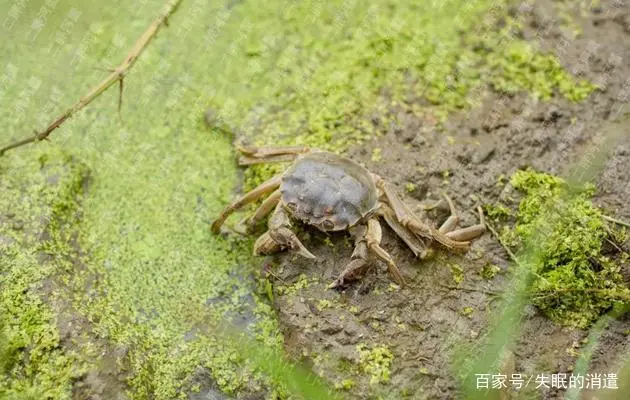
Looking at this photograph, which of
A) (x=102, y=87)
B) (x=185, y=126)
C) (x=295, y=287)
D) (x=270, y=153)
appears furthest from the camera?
(x=185, y=126)

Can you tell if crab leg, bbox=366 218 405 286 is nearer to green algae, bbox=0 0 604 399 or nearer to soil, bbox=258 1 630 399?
soil, bbox=258 1 630 399

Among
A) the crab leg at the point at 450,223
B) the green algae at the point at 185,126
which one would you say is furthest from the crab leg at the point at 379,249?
the green algae at the point at 185,126

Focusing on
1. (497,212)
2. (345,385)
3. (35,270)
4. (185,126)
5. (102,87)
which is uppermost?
(497,212)

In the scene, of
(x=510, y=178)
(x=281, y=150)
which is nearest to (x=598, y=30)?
(x=510, y=178)

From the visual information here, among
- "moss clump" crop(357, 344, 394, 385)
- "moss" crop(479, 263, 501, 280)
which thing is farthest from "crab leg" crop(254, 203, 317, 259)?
"moss" crop(479, 263, 501, 280)

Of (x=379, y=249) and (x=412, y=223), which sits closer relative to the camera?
(x=379, y=249)

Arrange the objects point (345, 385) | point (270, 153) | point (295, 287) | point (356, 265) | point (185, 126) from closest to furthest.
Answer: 1. point (345, 385)
2. point (356, 265)
3. point (295, 287)
4. point (270, 153)
5. point (185, 126)

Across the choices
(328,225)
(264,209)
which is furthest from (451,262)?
(264,209)

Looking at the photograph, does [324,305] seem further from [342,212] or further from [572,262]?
[572,262]
